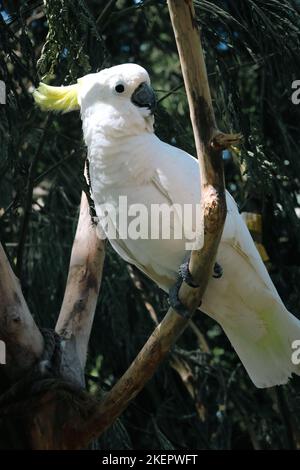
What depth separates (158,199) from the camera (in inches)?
111

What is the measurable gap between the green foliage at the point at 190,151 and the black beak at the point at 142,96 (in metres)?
0.29

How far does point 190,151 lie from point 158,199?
875 millimetres

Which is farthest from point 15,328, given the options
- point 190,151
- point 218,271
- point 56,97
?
point 190,151

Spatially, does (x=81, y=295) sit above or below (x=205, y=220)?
→ below

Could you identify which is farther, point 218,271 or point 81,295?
point 81,295

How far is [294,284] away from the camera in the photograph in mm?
4082

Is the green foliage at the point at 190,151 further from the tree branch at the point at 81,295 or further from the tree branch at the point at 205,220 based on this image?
the tree branch at the point at 205,220

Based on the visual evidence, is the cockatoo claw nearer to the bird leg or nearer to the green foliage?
the bird leg

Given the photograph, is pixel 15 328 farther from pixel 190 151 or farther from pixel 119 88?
pixel 190 151

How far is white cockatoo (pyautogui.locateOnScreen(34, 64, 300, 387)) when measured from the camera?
2.81m

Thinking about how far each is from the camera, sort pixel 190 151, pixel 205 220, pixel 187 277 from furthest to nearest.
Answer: pixel 190 151 → pixel 187 277 → pixel 205 220

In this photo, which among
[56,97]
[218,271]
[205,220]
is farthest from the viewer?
[56,97]

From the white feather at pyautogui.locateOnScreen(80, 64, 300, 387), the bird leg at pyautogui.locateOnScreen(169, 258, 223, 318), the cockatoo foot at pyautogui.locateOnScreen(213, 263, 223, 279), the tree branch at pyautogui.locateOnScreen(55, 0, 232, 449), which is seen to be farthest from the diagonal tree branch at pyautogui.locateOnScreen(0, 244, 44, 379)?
the cockatoo foot at pyautogui.locateOnScreen(213, 263, 223, 279)

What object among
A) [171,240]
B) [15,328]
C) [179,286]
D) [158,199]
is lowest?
[15,328]
